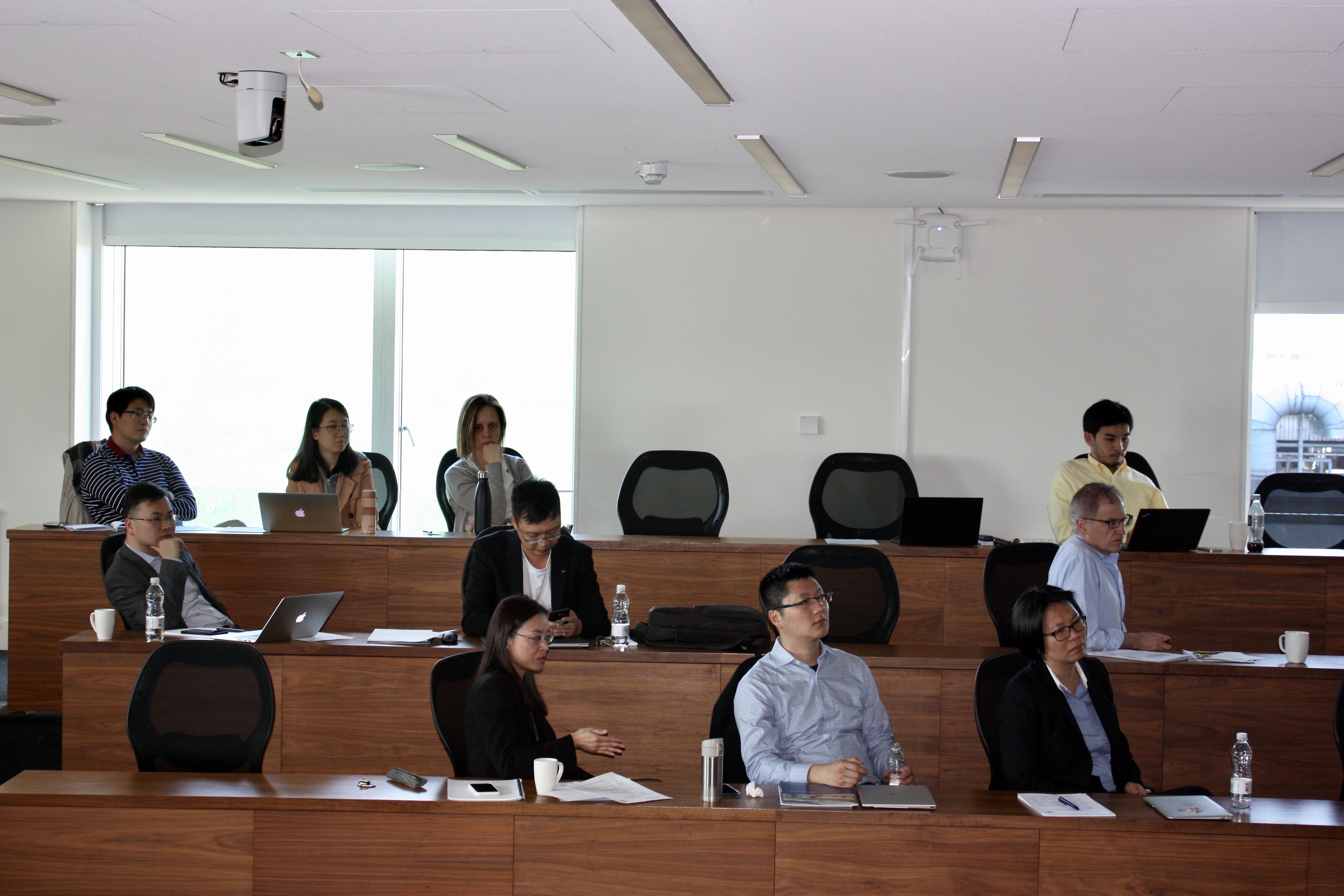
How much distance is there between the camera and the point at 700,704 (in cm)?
419

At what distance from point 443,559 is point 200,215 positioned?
399 centimetres

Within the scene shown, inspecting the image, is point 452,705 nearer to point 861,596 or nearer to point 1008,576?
point 861,596

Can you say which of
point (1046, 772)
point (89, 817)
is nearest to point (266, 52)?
point (89, 817)

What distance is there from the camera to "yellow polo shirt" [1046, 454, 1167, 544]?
5680 mm

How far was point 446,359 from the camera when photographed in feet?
28.0

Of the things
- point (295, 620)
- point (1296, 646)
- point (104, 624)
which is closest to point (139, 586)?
point (104, 624)

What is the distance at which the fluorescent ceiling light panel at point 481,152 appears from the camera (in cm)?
571

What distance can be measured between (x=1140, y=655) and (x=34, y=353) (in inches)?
298

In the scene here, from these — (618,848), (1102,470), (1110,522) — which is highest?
(1102,470)

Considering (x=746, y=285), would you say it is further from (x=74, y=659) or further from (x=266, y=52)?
(x=74, y=659)

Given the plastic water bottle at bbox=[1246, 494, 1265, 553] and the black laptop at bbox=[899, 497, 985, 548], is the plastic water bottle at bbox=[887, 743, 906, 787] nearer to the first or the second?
the black laptop at bbox=[899, 497, 985, 548]

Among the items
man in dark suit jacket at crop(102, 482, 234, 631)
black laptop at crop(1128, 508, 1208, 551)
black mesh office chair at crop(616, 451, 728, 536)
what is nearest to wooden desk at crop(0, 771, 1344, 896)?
man in dark suit jacket at crop(102, 482, 234, 631)

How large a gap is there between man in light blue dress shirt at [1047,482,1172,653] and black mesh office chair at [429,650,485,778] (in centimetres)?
219

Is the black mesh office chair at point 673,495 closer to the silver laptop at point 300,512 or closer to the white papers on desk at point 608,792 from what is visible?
the silver laptop at point 300,512
